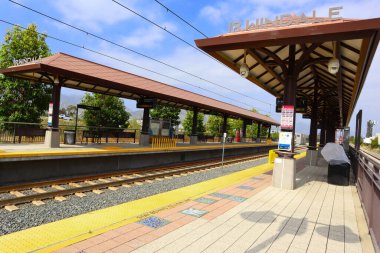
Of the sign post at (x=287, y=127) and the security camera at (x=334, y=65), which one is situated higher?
the security camera at (x=334, y=65)

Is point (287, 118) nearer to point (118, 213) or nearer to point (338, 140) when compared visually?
point (118, 213)

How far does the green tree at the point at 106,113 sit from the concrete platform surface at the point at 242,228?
21.5 meters

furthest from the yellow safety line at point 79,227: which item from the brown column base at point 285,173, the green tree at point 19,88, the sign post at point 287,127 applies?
the green tree at point 19,88

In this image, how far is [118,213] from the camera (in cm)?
563

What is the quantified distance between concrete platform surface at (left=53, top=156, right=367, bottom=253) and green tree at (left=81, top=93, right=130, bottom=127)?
70.4ft

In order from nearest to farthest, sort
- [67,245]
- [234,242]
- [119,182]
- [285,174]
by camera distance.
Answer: [67,245] → [234,242] → [285,174] → [119,182]

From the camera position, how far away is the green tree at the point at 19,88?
17.6 m

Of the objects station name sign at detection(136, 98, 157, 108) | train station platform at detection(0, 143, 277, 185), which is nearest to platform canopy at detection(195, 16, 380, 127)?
train station platform at detection(0, 143, 277, 185)

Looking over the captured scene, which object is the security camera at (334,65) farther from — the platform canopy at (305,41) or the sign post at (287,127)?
the sign post at (287,127)

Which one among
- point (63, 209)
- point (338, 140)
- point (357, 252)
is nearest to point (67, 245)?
point (63, 209)

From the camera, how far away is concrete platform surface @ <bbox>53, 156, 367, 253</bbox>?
4070 millimetres

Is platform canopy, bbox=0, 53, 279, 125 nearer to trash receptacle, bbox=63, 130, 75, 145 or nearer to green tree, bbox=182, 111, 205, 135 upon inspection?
trash receptacle, bbox=63, 130, 75, 145

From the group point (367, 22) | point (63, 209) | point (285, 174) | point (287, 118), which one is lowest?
point (63, 209)

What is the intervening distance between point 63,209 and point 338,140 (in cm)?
2097
